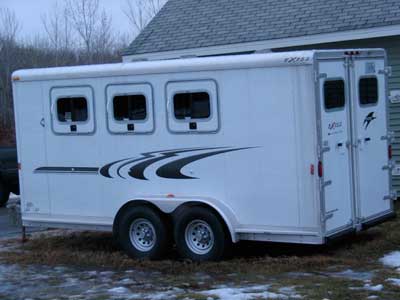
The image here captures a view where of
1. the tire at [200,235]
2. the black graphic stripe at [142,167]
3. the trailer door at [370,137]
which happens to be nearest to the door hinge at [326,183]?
the trailer door at [370,137]

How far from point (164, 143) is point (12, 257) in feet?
8.69

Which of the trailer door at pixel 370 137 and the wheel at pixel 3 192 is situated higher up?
the trailer door at pixel 370 137

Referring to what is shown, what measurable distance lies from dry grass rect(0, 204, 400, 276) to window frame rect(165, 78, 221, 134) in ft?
5.20

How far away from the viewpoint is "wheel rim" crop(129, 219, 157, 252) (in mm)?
9625

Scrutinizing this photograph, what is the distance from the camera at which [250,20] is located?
14.9m

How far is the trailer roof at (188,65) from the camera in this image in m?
8.56

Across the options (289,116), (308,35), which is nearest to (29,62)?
(308,35)

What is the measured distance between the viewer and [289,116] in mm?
8609

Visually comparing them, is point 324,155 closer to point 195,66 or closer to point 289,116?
point 289,116

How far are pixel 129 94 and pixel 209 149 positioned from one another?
130cm

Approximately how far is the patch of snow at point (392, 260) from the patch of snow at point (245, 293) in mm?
1616

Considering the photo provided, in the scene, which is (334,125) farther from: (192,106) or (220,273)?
(220,273)

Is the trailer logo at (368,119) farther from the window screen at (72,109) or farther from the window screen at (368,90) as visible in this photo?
the window screen at (72,109)

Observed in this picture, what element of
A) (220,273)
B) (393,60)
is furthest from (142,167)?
(393,60)
